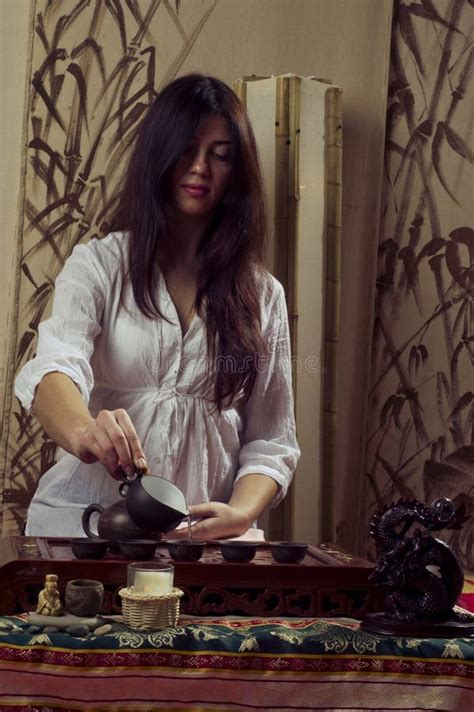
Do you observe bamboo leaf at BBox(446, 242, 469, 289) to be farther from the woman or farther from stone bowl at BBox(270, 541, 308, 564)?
stone bowl at BBox(270, 541, 308, 564)

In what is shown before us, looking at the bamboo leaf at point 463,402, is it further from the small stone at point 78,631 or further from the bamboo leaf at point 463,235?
the small stone at point 78,631

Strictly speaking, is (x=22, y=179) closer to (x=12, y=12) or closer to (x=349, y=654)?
(x=12, y=12)

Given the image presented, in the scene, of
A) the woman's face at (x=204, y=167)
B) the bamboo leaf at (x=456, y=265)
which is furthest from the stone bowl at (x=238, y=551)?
the bamboo leaf at (x=456, y=265)

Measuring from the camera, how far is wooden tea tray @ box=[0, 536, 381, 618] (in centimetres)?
167

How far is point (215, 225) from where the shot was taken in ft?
8.66

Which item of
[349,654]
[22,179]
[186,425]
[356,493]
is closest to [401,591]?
[349,654]

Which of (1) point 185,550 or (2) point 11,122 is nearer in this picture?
(1) point 185,550

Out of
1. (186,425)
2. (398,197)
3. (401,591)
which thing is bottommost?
(401,591)

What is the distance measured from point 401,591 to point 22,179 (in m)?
2.33

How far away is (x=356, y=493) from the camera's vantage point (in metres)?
3.65

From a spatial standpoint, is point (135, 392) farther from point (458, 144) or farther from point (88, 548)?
point (458, 144)

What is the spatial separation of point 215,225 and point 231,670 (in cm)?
139

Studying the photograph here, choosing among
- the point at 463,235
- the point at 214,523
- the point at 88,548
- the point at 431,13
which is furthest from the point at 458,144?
the point at 88,548

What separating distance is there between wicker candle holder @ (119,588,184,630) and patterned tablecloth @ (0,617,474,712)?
0.8 inches
